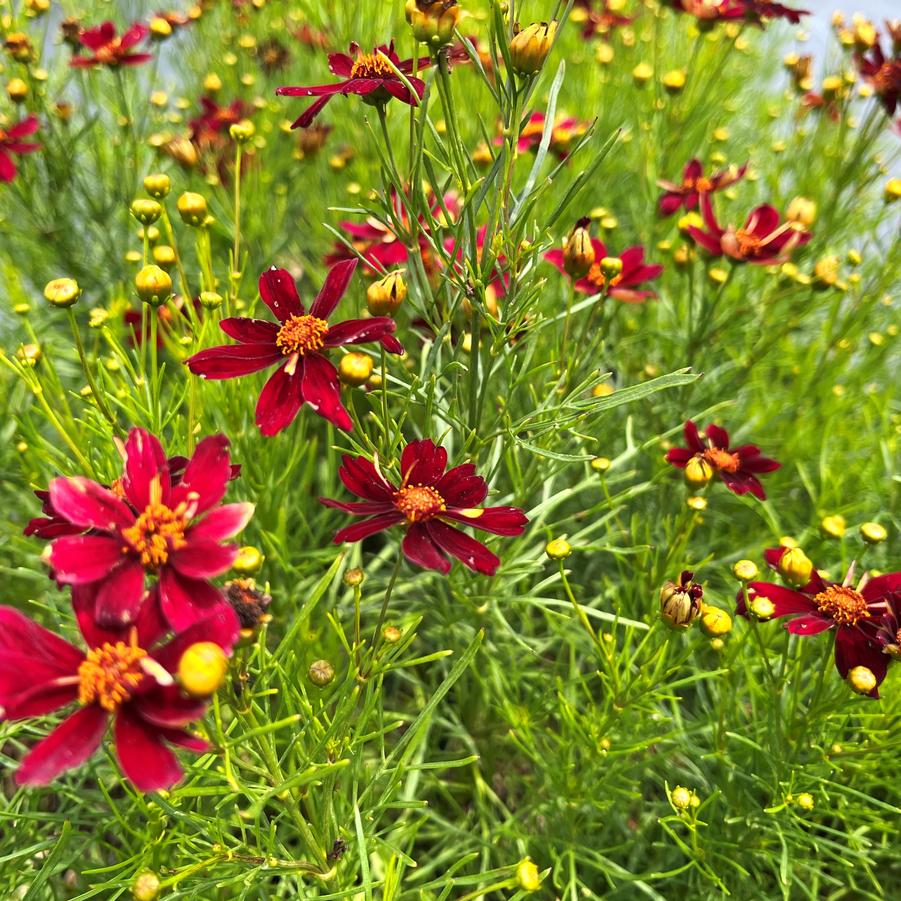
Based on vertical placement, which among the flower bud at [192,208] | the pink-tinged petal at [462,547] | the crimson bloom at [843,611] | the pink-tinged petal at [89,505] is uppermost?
the flower bud at [192,208]

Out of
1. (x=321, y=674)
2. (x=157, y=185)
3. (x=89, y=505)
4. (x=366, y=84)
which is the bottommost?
(x=321, y=674)

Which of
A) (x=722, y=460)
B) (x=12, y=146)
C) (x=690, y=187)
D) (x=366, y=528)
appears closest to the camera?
(x=366, y=528)

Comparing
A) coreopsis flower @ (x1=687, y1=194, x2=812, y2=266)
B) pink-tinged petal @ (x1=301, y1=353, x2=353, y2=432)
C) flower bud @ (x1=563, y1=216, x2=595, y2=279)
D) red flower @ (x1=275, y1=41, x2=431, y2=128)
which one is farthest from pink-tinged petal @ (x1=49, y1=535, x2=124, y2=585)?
coreopsis flower @ (x1=687, y1=194, x2=812, y2=266)

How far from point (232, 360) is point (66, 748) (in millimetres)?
376

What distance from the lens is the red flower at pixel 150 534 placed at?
49 centimetres

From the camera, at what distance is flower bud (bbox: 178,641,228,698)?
42 cm

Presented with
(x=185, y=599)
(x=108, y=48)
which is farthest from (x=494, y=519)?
(x=108, y=48)

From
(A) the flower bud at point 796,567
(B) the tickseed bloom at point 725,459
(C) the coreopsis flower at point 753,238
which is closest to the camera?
(A) the flower bud at point 796,567

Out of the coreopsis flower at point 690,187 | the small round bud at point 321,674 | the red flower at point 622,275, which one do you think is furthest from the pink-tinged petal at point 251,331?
the coreopsis flower at point 690,187

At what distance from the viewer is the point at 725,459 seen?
0.98 metres

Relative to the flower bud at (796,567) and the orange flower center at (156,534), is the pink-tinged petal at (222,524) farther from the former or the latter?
the flower bud at (796,567)

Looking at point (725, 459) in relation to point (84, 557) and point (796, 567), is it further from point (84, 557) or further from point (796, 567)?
point (84, 557)

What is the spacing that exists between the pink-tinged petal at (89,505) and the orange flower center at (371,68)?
1.59ft

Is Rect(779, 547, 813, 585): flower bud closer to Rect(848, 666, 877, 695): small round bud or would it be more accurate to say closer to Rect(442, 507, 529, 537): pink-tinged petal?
Rect(848, 666, 877, 695): small round bud
